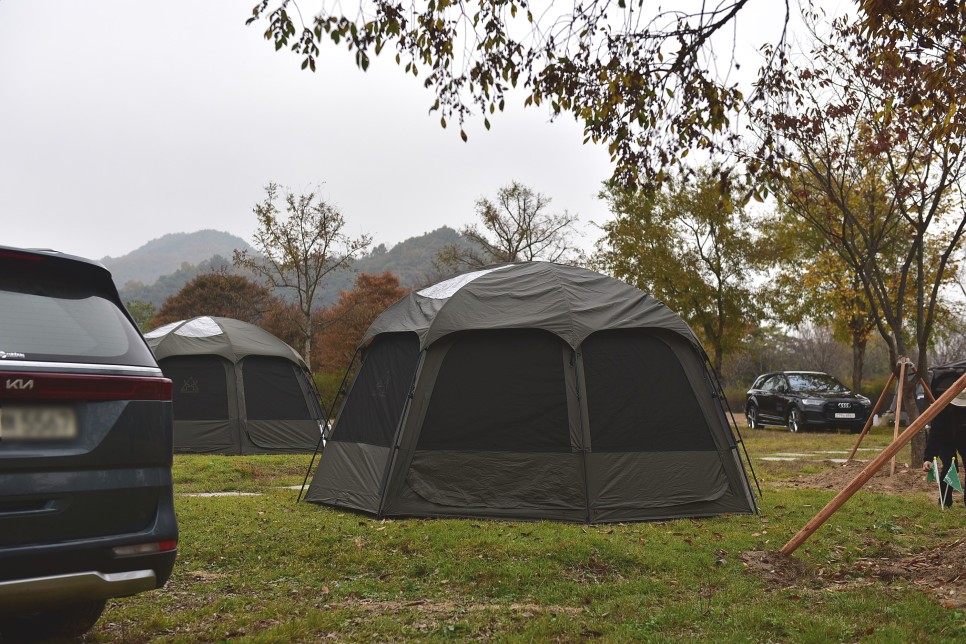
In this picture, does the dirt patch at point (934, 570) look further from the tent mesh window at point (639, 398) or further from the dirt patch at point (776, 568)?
the tent mesh window at point (639, 398)

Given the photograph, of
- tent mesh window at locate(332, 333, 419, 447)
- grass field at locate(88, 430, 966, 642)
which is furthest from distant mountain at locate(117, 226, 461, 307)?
grass field at locate(88, 430, 966, 642)

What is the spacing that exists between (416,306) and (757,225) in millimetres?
20237

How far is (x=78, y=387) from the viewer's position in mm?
3334

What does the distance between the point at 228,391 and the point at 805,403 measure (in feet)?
46.6

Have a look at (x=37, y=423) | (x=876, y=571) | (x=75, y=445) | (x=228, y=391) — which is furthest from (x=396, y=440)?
(x=228, y=391)

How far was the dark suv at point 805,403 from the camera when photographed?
19.8m

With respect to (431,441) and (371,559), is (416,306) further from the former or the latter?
(371,559)

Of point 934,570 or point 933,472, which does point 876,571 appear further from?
point 933,472

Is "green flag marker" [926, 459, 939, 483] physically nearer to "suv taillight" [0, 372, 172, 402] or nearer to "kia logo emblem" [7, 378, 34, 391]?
"suv taillight" [0, 372, 172, 402]

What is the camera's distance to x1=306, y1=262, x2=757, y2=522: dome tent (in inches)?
302

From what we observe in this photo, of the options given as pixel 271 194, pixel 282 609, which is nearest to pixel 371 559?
pixel 282 609

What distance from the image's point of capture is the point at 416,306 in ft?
28.4

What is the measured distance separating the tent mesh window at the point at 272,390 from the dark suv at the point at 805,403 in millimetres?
12615

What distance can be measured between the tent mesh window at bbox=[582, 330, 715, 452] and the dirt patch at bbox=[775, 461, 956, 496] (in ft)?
11.4
